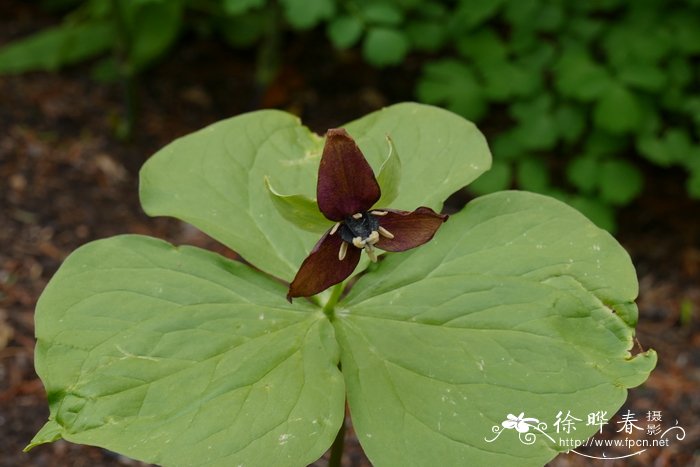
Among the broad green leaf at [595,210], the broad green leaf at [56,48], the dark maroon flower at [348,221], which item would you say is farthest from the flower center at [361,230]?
the broad green leaf at [56,48]

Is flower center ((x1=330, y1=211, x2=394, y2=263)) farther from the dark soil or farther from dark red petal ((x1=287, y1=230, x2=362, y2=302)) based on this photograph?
the dark soil

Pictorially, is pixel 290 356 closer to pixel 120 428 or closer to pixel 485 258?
pixel 120 428

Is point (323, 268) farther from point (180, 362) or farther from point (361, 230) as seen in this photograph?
point (180, 362)

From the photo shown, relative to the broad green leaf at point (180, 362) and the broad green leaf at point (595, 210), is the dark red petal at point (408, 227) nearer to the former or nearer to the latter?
the broad green leaf at point (180, 362)

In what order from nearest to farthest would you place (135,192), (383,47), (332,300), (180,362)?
(180,362) < (332,300) < (383,47) < (135,192)

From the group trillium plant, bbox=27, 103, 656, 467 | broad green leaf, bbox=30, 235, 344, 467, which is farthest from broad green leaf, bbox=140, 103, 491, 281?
broad green leaf, bbox=30, 235, 344, 467

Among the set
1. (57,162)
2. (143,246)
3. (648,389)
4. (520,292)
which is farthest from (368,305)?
(57,162)

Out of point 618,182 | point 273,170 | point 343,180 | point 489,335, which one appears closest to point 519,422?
point 489,335
